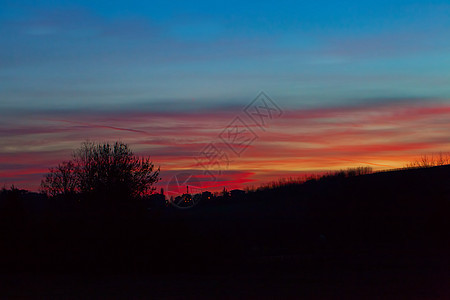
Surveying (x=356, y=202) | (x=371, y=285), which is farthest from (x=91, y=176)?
(x=371, y=285)

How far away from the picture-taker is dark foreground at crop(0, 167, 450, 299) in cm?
2062

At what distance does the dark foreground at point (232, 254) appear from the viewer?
20.6 metres

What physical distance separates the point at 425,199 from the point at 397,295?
33068mm

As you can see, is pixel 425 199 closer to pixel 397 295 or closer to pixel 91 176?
pixel 91 176

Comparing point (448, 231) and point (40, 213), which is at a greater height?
point (40, 213)

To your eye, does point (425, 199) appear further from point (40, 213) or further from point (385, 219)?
point (40, 213)

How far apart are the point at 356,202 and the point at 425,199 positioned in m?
5.75

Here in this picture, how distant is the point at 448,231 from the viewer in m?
38.6

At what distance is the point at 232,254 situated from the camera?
30.2m

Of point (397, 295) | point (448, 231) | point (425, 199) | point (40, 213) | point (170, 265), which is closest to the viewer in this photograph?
point (397, 295)

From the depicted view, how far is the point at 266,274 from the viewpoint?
80.9 ft

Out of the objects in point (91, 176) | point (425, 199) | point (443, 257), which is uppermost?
point (91, 176)

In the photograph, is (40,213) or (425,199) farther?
(425,199)

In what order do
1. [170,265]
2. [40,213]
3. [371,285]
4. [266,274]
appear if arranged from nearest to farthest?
[371,285], [266,274], [170,265], [40,213]
